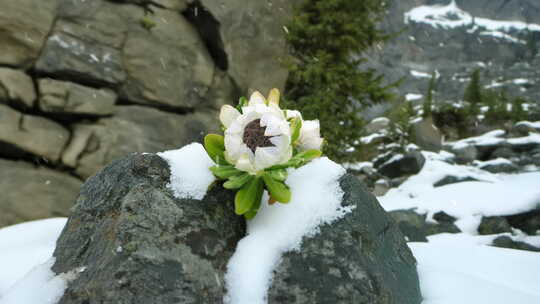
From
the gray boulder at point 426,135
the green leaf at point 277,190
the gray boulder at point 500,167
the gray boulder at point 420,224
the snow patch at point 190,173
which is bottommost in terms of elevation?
the gray boulder at point 426,135

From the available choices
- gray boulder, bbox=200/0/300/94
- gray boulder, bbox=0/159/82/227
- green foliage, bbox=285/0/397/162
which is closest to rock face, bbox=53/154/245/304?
gray boulder, bbox=0/159/82/227

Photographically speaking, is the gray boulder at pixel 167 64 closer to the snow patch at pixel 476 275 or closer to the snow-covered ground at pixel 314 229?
the snow-covered ground at pixel 314 229

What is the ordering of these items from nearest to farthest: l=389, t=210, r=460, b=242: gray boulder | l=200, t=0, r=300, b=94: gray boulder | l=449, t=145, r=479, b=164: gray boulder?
l=389, t=210, r=460, b=242: gray boulder → l=200, t=0, r=300, b=94: gray boulder → l=449, t=145, r=479, b=164: gray boulder

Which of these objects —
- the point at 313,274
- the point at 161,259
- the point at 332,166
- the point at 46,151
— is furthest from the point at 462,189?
the point at 46,151

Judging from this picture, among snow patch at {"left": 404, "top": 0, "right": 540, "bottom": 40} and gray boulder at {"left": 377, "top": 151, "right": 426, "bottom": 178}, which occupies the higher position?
gray boulder at {"left": 377, "top": 151, "right": 426, "bottom": 178}

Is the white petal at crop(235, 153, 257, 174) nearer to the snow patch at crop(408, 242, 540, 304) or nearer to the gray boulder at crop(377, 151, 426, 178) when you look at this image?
the snow patch at crop(408, 242, 540, 304)

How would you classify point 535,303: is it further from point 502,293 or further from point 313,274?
point 313,274

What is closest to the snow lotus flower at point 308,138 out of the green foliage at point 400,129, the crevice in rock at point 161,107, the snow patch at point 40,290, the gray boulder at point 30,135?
the snow patch at point 40,290
